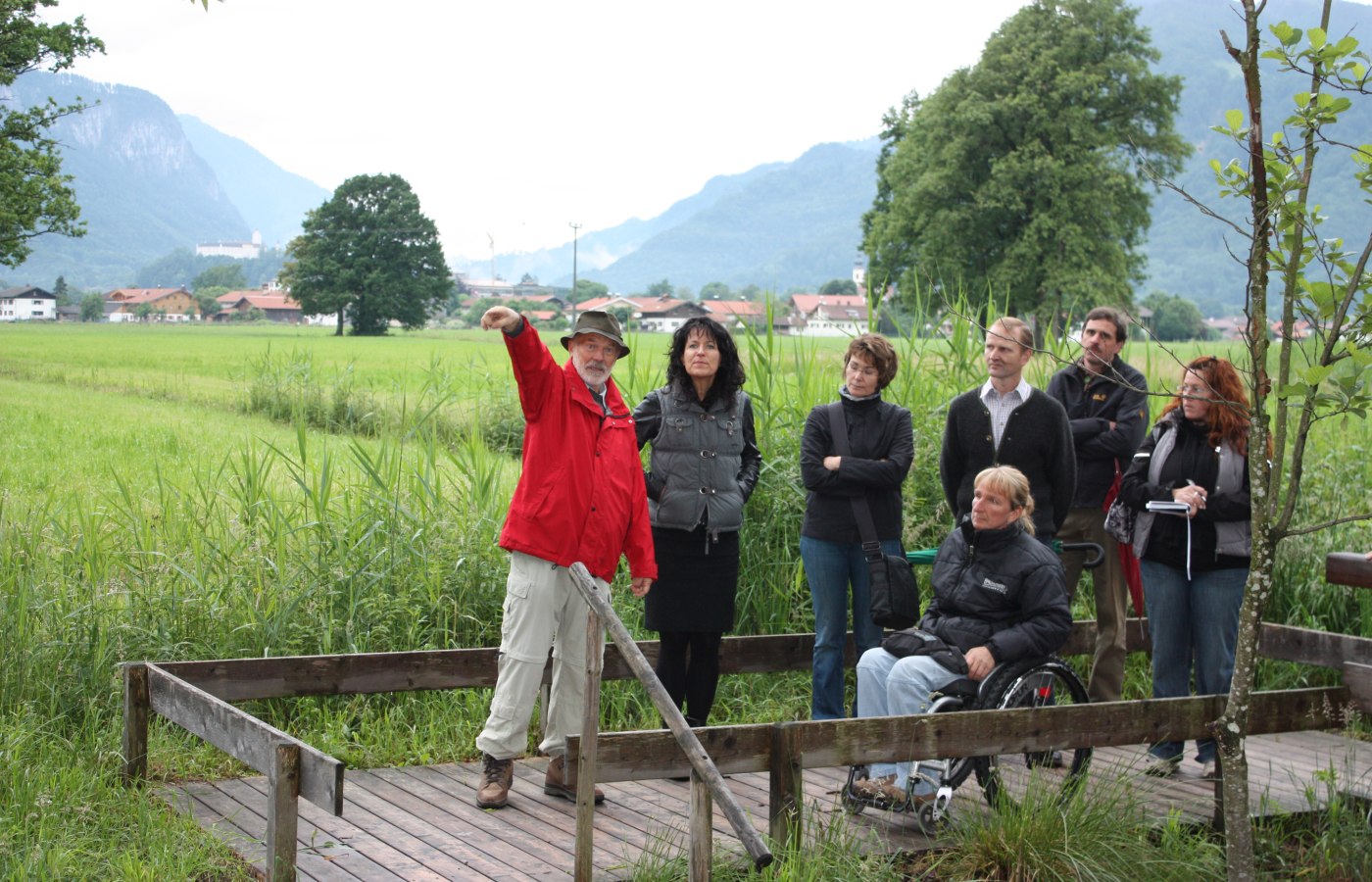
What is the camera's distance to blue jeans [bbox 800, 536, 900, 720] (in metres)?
5.68

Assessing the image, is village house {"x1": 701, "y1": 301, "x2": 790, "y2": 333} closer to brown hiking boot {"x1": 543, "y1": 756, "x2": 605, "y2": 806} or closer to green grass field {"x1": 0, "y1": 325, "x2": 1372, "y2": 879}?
green grass field {"x1": 0, "y1": 325, "x2": 1372, "y2": 879}

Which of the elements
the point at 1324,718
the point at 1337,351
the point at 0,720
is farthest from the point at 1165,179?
the point at 0,720

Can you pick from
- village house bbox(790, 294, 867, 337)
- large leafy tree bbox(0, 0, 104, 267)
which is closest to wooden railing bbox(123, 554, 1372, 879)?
village house bbox(790, 294, 867, 337)

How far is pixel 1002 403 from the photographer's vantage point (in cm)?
586

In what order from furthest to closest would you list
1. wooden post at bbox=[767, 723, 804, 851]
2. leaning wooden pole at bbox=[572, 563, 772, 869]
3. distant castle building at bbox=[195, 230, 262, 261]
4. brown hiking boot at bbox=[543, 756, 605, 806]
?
distant castle building at bbox=[195, 230, 262, 261]
brown hiking boot at bbox=[543, 756, 605, 806]
wooden post at bbox=[767, 723, 804, 851]
leaning wooden pole at bbox=[572, 563, 772, 869]

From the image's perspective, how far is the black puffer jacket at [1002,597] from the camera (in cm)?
494

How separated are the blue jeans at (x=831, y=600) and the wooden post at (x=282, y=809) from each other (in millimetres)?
2557

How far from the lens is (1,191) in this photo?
9867mm

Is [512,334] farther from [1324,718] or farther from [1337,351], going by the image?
[1324,718]

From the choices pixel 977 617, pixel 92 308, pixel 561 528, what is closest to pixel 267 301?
pixel 92 308

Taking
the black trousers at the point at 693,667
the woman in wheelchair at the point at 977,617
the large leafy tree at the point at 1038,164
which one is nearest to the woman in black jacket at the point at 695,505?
Result: the black trousers at the point at 693,667

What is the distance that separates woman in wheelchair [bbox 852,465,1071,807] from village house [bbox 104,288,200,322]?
21.2m

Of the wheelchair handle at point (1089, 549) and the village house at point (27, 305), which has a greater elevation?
the village house at point (27, 305)

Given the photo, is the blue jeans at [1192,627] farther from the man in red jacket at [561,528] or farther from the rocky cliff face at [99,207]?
the rocky cliff face at [99,207]
